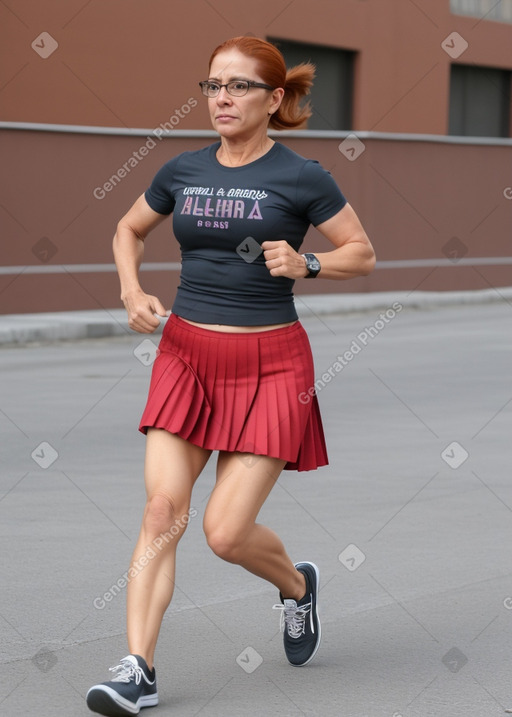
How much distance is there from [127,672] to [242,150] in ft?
5.39

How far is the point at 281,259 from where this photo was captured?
4.34 meters

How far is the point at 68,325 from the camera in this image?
17.7 metres

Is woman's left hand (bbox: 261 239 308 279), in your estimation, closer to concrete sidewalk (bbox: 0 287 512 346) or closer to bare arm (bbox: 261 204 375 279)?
bare arm (bbox: 261 204 375 279)

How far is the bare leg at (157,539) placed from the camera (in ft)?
14.1

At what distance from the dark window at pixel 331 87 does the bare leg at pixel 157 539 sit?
20530mm

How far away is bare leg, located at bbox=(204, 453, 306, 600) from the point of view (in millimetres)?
4480

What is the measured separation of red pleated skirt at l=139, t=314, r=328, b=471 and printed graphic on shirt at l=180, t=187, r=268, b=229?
35 centimetres

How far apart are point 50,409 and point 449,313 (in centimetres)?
1257

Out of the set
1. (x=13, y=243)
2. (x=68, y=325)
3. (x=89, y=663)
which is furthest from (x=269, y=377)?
(x=13, y=243)

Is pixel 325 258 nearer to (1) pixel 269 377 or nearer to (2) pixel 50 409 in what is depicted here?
→ (1) pixel 269 377

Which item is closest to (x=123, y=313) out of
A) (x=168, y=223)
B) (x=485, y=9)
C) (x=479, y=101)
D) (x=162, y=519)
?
(x=168, y=223)

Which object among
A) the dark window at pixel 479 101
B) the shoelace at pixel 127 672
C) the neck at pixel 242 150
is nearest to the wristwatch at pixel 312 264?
the neck at pixel 242 150

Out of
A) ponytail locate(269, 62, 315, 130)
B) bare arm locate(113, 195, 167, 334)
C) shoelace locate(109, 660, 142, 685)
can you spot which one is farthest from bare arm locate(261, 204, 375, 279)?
shoelace locate(109, 660, 142, 685)

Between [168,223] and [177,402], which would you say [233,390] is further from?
[168,223]
